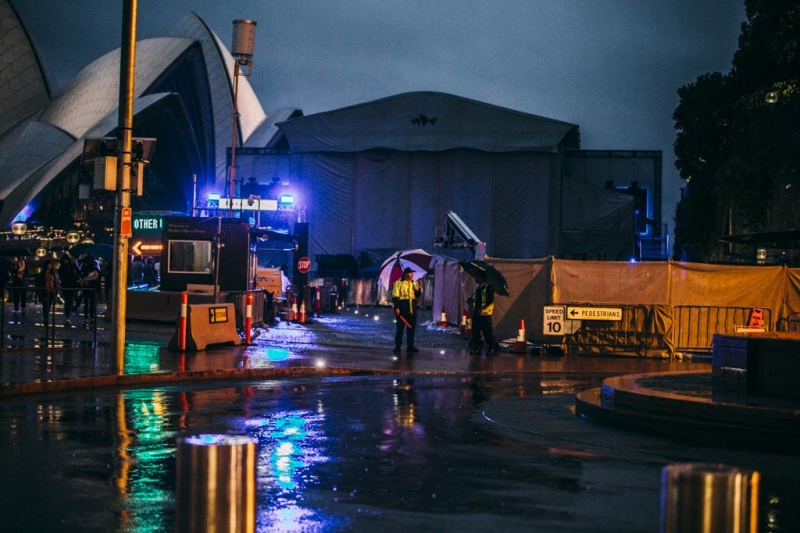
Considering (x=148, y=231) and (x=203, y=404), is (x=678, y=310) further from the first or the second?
(x=148, y=231)

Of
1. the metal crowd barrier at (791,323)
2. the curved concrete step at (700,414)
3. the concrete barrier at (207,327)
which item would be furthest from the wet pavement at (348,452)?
the metal crowd barrier at (791,323)

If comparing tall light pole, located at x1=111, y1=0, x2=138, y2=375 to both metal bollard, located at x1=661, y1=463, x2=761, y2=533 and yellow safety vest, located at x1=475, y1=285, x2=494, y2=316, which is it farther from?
metal bollard, located at x1=661, y1=463, x2=761, y2=533

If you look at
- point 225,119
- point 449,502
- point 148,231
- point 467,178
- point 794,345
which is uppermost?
point 225,119

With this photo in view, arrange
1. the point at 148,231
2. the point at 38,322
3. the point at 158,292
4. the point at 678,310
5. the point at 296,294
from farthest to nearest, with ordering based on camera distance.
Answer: the point at 148,231, the point at 296,294, the point at 158,292, the point at 38,322, the point at 678,310

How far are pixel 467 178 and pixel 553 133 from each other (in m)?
5.92

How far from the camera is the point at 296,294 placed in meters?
40.2

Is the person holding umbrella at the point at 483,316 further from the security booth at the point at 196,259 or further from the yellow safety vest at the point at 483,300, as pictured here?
the security booth at the point at 196,259

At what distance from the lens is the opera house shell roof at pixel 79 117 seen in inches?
2758

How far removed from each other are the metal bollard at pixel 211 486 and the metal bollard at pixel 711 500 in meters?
1.73

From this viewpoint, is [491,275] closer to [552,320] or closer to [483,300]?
[483,300]

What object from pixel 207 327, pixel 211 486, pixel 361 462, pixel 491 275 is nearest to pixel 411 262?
pixel 491 275

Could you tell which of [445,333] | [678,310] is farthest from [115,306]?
[445,333]

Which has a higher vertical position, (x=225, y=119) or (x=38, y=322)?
(x=225, y=119)

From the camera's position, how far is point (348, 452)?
978cm
